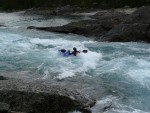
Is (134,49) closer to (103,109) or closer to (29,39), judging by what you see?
(29,39)

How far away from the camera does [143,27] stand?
2745 cm

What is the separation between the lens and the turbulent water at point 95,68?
13.2 m

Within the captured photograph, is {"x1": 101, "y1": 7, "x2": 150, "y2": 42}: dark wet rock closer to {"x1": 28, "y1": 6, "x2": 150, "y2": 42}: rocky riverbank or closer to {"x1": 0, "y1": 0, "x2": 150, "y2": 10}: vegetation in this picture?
{"x1": 28, "y1": 6, "x2": 150, "y2": 42}: rocky riverbank

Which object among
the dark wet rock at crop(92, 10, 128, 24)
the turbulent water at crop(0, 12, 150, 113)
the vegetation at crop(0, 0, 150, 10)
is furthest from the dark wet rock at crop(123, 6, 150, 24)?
the vegetation at crop(0, 0, 150, 10)

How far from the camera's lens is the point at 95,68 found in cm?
1822

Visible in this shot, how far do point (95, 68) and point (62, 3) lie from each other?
65.5 meters

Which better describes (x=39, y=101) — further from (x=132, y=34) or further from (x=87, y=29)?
(x=87, y=29)

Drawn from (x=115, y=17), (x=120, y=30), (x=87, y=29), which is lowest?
(x=115, y=17)

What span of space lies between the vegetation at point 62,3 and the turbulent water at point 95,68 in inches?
1581

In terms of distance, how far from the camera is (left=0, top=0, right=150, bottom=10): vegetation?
6579 cm

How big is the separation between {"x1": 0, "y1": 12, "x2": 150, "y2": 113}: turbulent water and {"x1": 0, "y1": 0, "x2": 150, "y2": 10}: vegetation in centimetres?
4016

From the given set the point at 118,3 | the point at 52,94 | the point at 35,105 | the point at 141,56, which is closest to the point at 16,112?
the point at 35,105

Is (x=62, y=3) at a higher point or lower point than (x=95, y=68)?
lower

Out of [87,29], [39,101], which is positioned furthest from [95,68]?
[87,29]
